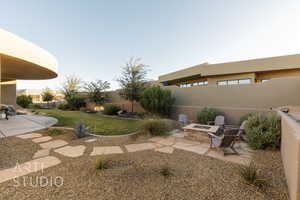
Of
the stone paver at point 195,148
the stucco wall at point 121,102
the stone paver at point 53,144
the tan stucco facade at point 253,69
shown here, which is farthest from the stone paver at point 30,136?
the tan stucco facade at point 253,69

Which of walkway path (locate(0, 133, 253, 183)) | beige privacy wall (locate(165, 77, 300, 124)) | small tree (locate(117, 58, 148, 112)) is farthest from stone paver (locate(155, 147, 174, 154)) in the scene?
small tree (locate(117, 58, 148, 112))

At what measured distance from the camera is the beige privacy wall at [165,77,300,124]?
19.3ft

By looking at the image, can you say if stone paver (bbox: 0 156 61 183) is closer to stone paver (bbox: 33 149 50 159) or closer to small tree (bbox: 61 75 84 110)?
stone paver (bbox: 33 149 50 159)

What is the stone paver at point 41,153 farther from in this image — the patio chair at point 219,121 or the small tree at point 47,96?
the small tree at point 47,96

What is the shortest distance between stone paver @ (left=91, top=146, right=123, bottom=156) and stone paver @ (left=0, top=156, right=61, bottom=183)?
2.86 ft

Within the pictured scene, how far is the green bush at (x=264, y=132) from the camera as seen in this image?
3549mm

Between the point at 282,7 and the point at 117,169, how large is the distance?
10.1 metres

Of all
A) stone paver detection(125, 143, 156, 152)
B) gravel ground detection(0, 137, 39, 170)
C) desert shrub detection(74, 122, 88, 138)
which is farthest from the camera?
desert shrub detection(74, 122, 88, 138)

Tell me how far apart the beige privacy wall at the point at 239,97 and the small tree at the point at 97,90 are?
852 centimetres

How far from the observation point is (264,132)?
12.0 feet

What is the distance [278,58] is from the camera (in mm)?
11148

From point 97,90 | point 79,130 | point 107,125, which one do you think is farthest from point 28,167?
point 97,90

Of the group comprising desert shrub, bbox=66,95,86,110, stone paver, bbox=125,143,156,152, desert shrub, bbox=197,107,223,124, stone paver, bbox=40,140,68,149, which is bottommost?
stone paver, bbox=125,143,156,152

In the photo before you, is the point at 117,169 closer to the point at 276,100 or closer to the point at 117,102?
the point at 276,100
